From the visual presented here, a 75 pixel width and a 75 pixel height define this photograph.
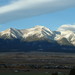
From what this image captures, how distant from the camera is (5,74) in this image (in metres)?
102

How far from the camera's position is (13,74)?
10306 cm

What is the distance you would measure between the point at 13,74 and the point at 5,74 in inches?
106

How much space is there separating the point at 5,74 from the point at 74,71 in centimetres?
3728

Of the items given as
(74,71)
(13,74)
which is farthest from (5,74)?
(74,71)

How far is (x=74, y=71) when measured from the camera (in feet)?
232

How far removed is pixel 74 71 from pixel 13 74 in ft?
120

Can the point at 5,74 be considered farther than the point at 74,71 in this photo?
Yes

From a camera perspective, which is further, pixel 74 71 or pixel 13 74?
pixel 13 74

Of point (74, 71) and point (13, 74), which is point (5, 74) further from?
point (74, 71)
